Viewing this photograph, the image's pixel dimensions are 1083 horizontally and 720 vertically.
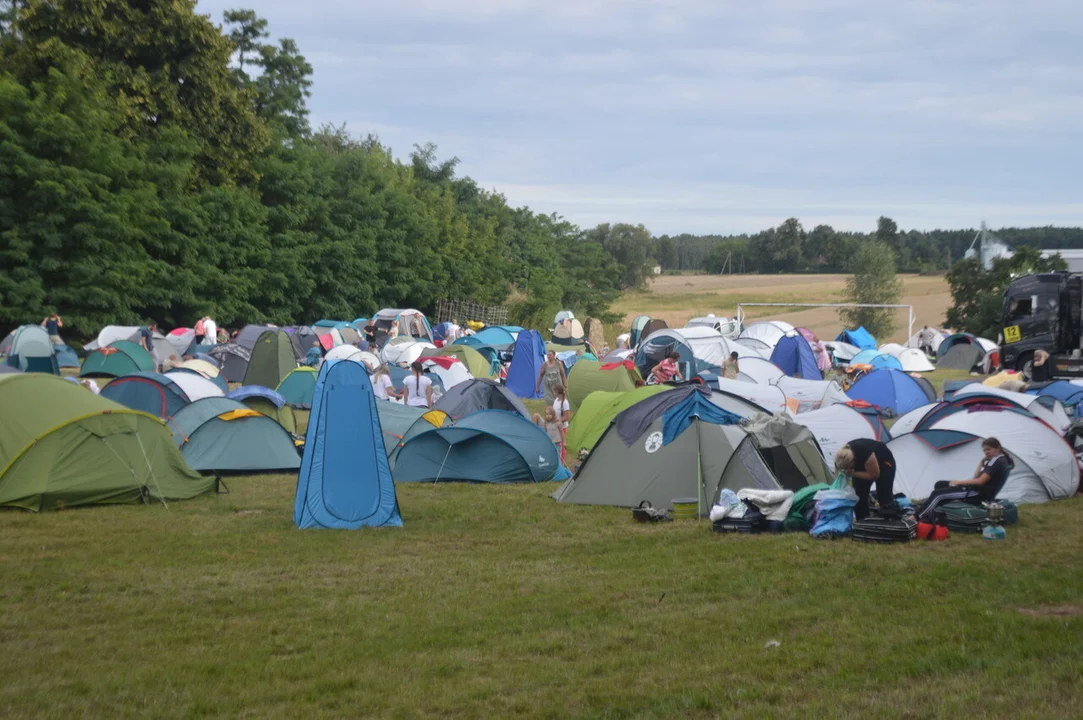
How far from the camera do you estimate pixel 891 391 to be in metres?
21.7

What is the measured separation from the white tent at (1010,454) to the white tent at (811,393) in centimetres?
634

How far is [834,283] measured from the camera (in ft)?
309

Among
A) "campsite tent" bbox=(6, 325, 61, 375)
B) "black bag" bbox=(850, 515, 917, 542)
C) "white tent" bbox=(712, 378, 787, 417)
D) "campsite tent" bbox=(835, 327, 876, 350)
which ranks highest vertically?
"campsite tent" bbox=(6, 325, 61, 375)

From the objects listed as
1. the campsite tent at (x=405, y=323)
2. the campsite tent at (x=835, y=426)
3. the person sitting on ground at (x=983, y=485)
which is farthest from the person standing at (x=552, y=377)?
the campsite tent at (x=405, y=323)

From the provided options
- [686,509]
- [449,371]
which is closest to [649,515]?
[686,509]

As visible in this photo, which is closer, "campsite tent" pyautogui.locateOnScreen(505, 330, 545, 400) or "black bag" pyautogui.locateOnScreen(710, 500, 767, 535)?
"black bag" pyautogui.locateOnScreen(710, 500, 767, 535)

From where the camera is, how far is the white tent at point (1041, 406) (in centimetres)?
1354

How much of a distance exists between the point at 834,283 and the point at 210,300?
6812cm

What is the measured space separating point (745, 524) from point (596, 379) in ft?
39.4

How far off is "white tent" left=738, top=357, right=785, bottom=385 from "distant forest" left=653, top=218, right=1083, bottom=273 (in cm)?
7725

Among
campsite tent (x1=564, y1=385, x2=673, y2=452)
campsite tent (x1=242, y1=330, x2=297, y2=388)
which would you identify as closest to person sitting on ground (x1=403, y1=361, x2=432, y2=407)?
→ campsite tent (x1=564, y1=385, x2=673, y2=452)

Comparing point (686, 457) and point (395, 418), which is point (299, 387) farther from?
point (686, 457)

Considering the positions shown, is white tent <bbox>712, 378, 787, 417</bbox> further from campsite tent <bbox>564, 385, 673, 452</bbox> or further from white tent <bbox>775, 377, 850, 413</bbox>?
white tent <bbox>775, 377, 850, 413</bbox>

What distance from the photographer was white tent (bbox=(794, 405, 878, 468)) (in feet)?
45.8
